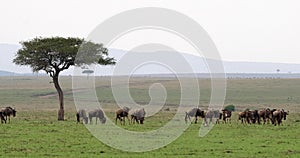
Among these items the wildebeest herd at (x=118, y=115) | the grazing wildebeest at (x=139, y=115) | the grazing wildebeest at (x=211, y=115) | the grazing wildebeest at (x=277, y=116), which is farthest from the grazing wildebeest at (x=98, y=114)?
the grazing wildebeest at (x=277, y=116)

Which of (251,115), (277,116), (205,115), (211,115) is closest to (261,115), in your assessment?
(251,115)

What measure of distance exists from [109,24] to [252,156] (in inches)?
577

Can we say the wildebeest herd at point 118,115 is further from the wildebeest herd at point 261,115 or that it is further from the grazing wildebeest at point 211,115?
the wildebeest herd at point 261,115

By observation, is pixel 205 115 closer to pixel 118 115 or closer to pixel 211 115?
pixel 211 115

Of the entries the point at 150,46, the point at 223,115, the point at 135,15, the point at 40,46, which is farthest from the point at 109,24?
the point at 40,46

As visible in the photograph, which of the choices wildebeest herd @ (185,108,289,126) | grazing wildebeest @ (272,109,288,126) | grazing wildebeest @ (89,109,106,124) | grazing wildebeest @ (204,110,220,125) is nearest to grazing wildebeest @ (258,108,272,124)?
wildebeest herd @ (185,108,289,126)

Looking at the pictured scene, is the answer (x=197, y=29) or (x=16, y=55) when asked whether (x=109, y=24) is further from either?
(x=16, y=55)

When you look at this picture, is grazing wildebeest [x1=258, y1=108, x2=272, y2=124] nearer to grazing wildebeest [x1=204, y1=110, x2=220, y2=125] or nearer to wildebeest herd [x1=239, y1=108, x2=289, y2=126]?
wildebeest herd [x1=239, y1=108, x2=289, y2=126]

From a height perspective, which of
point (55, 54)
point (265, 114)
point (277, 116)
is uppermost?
point (55, 54)

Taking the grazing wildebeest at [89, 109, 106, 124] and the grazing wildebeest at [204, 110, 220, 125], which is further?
the grazing wildebeest at [204, 110, 220, 125]

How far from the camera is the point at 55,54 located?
50.8 meters

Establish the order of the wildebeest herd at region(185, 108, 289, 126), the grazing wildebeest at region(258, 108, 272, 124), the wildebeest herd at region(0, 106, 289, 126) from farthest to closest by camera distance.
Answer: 1. the grazing wildebeest at region(258, 108, 272, 124)
2. the wildebeest herd at region(0, 106, 289, 126)
3. the wildebeest herd at region(185, 108, 289, 126)

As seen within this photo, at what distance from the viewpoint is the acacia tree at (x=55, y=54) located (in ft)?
167

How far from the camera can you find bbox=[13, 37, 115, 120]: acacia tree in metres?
50.8
